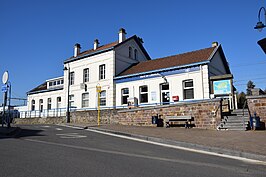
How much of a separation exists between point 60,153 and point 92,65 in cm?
2179

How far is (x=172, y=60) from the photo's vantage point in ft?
80.4

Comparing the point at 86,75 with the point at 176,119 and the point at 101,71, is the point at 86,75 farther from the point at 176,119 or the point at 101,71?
the point at 176,119

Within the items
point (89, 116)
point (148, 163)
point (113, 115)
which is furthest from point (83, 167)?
point (89, 116)

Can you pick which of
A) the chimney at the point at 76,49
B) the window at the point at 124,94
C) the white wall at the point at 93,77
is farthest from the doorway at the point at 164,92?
the chimney at the point at 76,49

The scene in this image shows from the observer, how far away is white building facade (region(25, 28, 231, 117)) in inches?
823

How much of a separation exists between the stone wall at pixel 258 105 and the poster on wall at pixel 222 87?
468 cm

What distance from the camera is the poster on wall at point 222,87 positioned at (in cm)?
1913

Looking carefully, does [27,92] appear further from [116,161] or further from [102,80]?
[116,161]

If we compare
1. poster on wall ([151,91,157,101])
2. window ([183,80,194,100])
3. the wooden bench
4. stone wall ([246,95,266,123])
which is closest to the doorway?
poster on wall ([151,91,157,101])

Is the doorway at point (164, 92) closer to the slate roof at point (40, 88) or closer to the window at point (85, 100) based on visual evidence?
the window at point (85, 100)

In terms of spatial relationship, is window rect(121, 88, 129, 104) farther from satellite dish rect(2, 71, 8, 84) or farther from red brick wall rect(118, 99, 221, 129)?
satellite dish rect(2, 71, 8, 84)

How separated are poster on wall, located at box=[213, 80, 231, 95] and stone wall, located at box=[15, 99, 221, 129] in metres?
4.26

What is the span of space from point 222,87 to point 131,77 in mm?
9141

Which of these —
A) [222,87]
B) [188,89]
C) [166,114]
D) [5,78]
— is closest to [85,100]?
[188,89]
